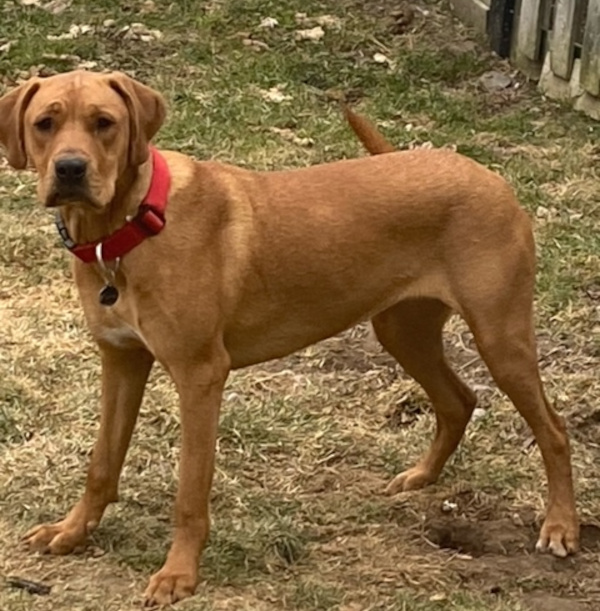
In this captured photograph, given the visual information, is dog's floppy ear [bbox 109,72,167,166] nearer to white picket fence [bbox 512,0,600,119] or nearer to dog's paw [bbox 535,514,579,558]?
dog's paw [bbox 535,514,579,558]

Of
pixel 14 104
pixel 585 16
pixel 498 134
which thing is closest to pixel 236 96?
pixel 498 134

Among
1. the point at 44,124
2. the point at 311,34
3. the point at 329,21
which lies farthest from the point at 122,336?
the point at 329,21

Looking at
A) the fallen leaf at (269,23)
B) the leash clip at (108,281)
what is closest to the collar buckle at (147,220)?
the leash clip at (108,281)

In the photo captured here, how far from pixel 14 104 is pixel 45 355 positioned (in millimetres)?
2066

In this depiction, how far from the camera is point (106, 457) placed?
14.8 ft

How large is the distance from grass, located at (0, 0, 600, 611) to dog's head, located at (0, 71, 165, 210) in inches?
50.6

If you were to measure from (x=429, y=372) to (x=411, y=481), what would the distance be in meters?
0.40

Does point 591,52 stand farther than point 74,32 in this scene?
No

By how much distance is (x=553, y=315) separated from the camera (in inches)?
246

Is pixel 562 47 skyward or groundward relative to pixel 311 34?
skyward

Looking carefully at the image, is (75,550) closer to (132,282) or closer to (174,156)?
(132,282)

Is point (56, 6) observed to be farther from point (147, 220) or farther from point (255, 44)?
point (147, 220)

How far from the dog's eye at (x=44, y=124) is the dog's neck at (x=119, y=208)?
240mm

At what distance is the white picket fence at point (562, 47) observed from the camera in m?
8.74
